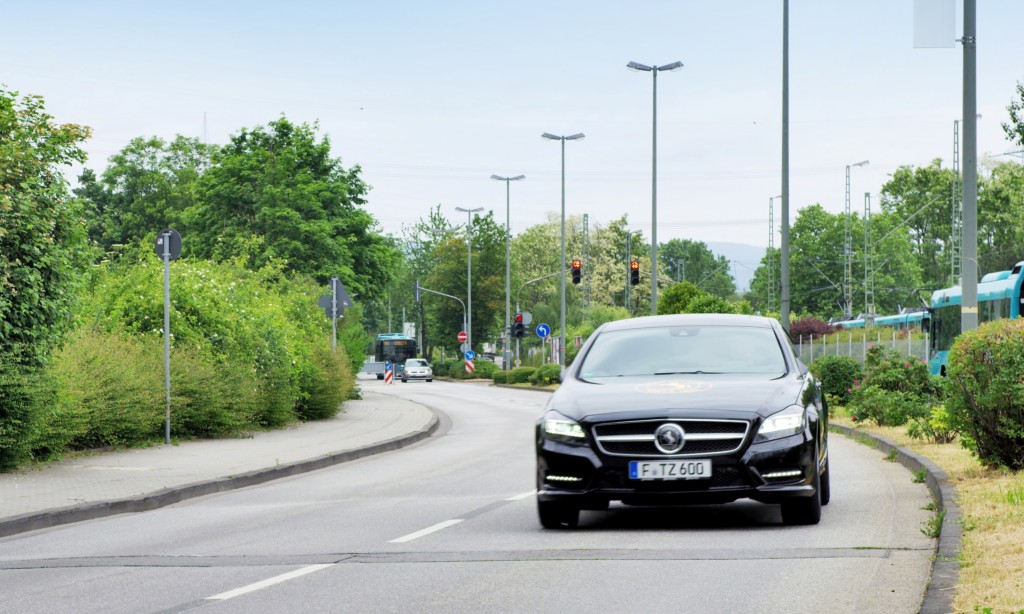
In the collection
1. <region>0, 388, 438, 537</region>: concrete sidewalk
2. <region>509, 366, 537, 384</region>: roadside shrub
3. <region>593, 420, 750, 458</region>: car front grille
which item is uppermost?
<region>593, 420, 750, 458</region>: car front grille

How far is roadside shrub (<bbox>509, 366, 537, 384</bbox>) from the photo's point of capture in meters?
66.8

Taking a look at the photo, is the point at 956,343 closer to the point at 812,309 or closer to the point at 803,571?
the point at 803,571

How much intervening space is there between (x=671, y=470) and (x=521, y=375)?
57.7 m

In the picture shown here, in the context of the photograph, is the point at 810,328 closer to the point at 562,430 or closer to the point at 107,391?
the point at 107,391

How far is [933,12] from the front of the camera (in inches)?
A: 732

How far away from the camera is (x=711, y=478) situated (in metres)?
9.55

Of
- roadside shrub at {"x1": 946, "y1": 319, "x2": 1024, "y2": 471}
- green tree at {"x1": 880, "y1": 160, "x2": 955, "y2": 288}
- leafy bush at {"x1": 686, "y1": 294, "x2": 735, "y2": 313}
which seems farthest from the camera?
green tree at {"x1": 880, "y1": 160, "x2": 955, "y2": 288}

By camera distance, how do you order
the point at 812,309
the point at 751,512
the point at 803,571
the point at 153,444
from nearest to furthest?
the point at 803,571 → the point at 751,512 → the point at 153,444 → the point at 812,309

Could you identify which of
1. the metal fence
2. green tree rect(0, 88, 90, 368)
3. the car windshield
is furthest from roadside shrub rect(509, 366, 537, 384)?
the car windshield

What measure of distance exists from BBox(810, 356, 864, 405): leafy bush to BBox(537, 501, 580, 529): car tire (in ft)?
62.6

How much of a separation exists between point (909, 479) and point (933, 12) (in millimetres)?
7352

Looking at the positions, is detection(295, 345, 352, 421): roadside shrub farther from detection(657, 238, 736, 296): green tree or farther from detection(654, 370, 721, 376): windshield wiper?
detection(657, 238, 736, 296): green tree

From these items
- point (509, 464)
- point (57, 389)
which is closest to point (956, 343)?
point (509, 464)

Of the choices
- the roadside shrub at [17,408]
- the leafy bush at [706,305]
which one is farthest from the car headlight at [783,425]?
the leafy bush at [706,305]
